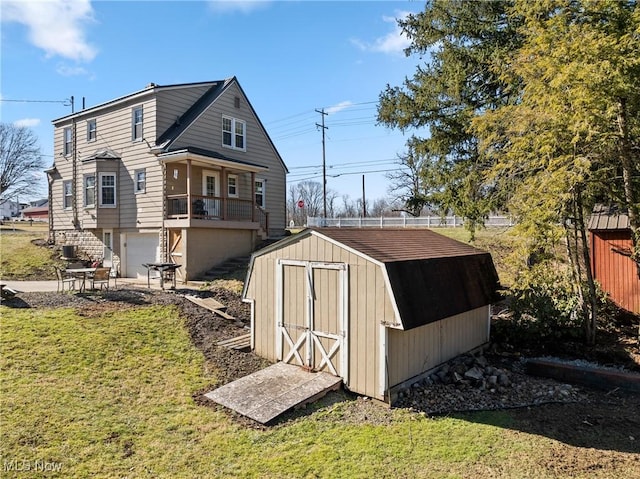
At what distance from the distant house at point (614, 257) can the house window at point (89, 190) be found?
18.6 metres

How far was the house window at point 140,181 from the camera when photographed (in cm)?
1600

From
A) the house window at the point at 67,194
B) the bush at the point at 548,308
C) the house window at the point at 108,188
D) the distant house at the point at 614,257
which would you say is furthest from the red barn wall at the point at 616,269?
the house window at the point at 67,194

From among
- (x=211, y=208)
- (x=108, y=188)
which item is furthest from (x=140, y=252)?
(x=211, y=208)

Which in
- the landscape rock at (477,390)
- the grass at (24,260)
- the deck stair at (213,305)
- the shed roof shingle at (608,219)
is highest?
the shed roof shingle at (608,219)

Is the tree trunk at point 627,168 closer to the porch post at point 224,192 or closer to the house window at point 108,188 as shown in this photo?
the porch post at point 224,192

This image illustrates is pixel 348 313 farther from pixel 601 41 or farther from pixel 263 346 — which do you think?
pixel 601 41

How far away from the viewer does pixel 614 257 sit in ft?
34.2

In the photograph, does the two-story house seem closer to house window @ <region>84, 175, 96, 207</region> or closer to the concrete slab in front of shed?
house window @ <region>84, 175, 96, 207</region>

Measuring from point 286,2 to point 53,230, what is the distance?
16.5m

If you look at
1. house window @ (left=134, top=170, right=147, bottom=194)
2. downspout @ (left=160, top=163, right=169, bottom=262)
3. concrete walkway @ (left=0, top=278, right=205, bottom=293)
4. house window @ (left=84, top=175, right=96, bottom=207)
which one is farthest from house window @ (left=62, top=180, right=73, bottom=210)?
downspout @ (left=160, top=163, right=169, bottom=262)

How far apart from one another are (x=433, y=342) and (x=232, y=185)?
1291cm

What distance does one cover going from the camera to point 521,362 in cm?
862

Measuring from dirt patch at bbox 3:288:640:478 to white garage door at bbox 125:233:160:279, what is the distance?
5.48 metres

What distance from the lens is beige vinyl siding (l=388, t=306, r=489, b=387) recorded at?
6.51 m
